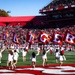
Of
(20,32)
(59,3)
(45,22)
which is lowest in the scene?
(20,32)

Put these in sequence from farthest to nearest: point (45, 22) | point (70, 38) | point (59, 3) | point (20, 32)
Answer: point (45, 22) → point (59, 3) → point (20, 32) → point (70, 38)

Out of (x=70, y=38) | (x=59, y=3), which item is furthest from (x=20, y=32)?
(x=70, y=38)

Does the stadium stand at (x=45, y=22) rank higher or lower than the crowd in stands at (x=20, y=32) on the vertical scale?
higher

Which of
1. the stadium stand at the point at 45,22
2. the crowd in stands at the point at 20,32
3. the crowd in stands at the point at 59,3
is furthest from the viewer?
the crowd in stands at the point at 59,3

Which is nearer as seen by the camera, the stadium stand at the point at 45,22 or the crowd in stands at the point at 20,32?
the crowd in stands at the point at 20,32

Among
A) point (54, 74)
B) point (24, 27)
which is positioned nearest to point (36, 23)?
point (24, 27)

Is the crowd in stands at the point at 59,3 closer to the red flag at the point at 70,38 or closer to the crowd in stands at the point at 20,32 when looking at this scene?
the crowd in stands at the point at 20,32

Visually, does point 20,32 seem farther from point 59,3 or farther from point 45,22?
point 59,3

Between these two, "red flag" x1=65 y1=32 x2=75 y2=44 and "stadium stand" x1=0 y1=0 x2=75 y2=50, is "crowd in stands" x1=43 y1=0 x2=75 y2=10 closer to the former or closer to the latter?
"stadium stand" x1=0 y1=0 x2=75 y2=50

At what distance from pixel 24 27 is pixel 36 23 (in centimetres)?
306

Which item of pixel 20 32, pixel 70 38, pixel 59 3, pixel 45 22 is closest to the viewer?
pixel 70 38

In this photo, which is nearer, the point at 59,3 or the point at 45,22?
the point at 59,3

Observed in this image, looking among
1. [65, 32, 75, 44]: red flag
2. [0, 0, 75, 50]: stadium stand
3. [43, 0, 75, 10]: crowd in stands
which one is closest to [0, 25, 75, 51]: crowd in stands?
[0, 0, 75, 50]: stadium stand

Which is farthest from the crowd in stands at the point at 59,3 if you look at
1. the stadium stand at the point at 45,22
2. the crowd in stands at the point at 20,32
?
the crowd in stands at the point at 20,32
